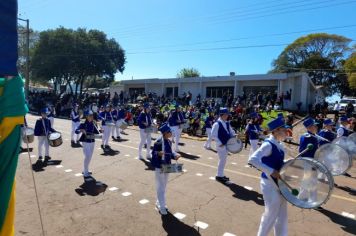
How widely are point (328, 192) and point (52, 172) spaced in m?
8.39

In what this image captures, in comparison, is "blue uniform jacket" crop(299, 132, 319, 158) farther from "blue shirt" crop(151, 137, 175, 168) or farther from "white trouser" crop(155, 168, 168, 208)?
"white trouser" crop(155, 168, 168, 208)

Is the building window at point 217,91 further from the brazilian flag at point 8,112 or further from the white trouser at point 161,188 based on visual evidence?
the brazilian flag at point 8,112

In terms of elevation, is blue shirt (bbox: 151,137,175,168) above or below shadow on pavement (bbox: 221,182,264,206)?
above

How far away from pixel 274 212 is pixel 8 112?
3.91 metres

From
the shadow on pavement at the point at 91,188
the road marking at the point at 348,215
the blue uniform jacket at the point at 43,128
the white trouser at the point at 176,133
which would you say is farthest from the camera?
the white trouser at the point at 176,133

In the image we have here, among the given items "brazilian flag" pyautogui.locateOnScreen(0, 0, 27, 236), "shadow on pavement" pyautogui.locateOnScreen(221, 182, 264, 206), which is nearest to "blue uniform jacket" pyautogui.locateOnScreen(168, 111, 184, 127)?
"shadow on pavement" pyautogui.locateOnScreen(221, 182, 264, 206)

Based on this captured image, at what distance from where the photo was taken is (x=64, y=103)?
34625 mm

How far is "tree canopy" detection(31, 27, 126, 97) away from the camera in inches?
1657

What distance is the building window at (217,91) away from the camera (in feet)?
111

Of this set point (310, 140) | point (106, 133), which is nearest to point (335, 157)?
point (310, 140)

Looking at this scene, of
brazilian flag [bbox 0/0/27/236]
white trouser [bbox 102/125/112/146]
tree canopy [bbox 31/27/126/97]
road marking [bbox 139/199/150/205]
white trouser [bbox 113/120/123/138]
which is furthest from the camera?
tree canopy [bbox 31/27/126/97]

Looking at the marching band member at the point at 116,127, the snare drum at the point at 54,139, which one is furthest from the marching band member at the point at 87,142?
the marching band member at the point at 116,127

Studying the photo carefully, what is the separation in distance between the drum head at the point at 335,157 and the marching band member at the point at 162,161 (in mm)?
3243

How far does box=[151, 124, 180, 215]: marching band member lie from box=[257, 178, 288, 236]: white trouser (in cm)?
248
